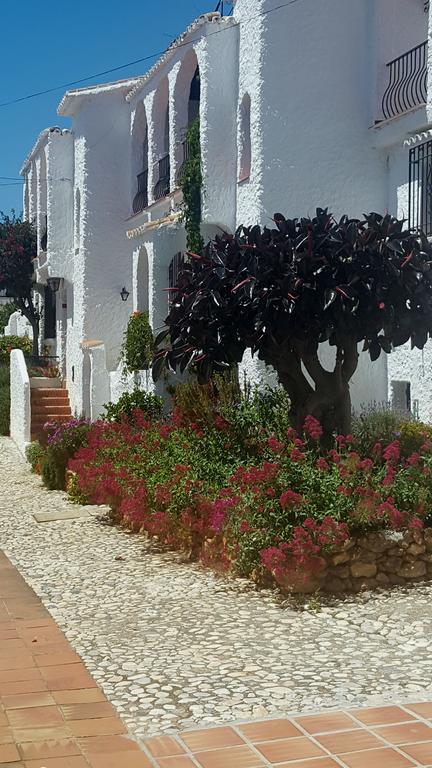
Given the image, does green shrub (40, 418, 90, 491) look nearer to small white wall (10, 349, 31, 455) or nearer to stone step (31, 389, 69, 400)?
small white wall (10, 349, 31, 455)

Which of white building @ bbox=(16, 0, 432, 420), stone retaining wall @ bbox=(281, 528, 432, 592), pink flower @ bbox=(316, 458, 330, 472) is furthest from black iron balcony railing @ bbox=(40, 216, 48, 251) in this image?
stone retaining wall @ bbox=(281, 528, 432, 592)

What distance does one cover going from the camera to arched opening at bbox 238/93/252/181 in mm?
14422

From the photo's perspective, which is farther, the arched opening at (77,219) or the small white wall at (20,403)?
the arched opening at (77,219)

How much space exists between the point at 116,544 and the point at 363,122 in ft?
25.8

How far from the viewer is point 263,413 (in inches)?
474

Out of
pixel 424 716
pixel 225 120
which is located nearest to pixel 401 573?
pixel 424 716

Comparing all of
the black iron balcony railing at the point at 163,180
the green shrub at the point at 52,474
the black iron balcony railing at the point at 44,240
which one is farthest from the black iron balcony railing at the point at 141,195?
the green shrub at the point at 52,474

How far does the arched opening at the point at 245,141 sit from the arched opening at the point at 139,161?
6.25 m

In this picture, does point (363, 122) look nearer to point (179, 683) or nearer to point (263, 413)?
point (263, 413)

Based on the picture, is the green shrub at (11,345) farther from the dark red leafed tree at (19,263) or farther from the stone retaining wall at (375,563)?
the stone retaining wall at (375,563)

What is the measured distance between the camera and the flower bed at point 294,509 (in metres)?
7.50

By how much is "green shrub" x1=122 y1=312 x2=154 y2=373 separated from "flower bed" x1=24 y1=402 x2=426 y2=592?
20.3 feet

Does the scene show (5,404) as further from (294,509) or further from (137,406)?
(294,509)

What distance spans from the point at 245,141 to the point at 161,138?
497 cm
